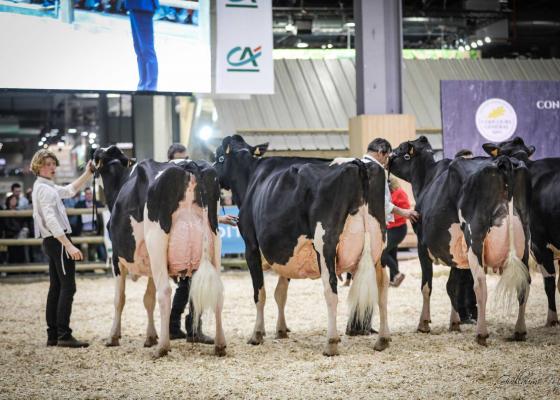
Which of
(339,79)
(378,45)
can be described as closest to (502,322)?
(378,45)

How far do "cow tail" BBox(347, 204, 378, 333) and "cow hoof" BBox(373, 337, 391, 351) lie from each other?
0.25 m

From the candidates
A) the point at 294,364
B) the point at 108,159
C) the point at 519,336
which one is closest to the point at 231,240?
the point at 108,159

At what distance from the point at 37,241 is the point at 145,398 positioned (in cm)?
971

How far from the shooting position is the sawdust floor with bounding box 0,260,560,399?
5.43 metres

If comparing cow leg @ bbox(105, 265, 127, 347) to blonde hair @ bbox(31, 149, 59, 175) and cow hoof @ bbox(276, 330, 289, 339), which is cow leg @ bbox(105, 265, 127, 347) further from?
cow hoof @ bbox(276, 330, 289, 339)

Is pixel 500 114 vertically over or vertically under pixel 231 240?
over

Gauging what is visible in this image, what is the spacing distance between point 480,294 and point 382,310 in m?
0.86

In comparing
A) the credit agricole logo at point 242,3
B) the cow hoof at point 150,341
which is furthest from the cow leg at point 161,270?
the credit agricole logo at point 242,3

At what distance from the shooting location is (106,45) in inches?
492

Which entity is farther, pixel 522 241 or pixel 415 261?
pixel 415 261

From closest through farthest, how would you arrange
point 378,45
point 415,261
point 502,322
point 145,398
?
point 145,398
point 502,322
point 378,45
point 415,261

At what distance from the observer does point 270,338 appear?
7770 mm

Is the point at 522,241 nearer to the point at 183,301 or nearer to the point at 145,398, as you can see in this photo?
the point at 183,301

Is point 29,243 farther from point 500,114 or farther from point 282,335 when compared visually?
point 500,114
